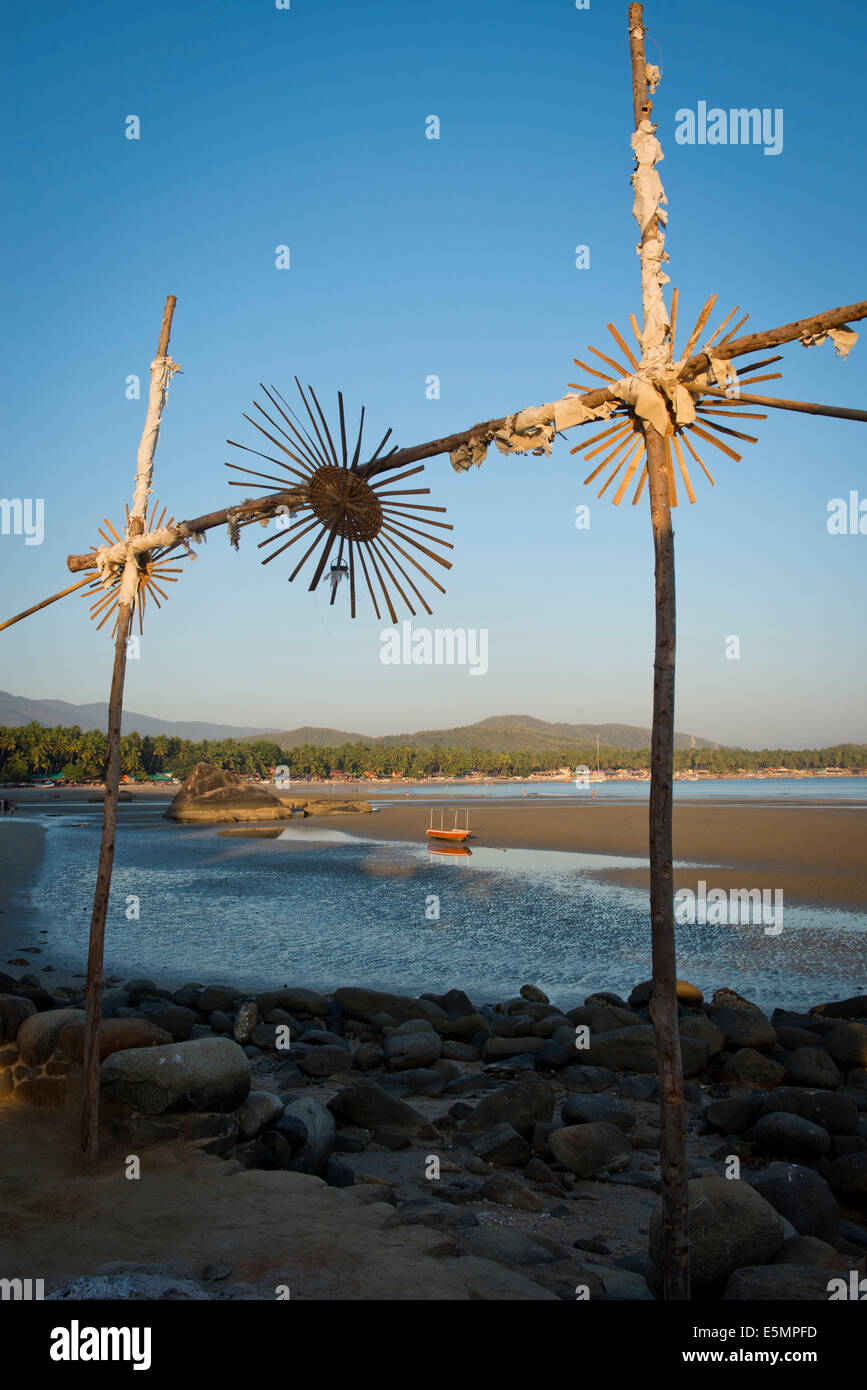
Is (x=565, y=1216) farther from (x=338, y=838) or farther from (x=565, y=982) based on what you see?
(x=338, y=838)

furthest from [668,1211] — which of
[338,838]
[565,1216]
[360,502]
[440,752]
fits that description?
[440,752]

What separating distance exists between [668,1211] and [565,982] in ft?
41.4

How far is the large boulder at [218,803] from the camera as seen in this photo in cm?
6397

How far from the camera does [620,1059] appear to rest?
1155cm

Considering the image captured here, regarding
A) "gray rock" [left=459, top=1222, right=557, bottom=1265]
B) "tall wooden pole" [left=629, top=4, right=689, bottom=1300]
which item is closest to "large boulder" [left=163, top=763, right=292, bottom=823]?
"gray rock" [left=459, top=1222, right=557, bottom=1265]

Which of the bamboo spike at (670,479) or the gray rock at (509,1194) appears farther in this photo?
the gray rock at (509,1194)

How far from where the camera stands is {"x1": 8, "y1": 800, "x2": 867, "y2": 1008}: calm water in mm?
16812

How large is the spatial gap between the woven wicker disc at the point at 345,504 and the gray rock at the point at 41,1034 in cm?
610

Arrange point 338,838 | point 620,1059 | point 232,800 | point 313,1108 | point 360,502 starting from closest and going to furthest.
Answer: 1. point 360,502
2. point 313,1108
3. point 620,1059
4. point 338,838
5. point 232,800

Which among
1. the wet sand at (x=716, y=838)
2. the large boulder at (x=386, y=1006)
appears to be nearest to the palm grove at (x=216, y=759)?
the wet sand at (x=716, y=838)

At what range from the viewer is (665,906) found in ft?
14.4

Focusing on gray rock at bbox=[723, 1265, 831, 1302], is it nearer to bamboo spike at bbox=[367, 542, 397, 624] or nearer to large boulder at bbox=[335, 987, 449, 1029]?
bamboo spike at bbox=[367, 542, 397, 624]

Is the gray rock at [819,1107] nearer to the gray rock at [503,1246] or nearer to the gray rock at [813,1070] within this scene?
the gray rock at [813,1070]

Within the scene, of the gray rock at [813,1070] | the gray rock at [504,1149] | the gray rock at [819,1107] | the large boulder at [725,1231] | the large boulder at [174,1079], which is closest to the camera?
the large boulder at [725,1231]
